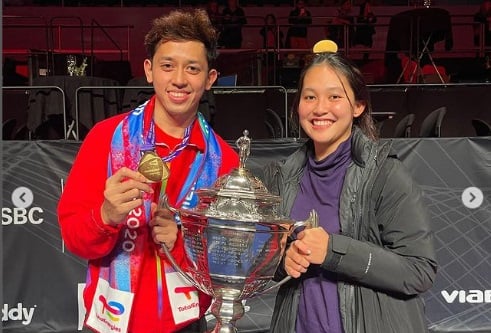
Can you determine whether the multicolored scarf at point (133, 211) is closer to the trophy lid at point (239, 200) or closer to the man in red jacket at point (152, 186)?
the man in red jacket at point (152, 186)

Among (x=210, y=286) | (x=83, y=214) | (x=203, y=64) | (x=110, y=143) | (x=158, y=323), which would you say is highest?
(x=203, y=64)

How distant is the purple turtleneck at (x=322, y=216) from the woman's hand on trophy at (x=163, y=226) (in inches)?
12.7

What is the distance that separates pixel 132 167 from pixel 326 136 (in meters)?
0.55

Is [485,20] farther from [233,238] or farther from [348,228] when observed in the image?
[233,238]

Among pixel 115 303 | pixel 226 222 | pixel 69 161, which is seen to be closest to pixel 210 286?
pixel 226 222

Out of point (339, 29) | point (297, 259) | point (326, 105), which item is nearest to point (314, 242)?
point (297, 259)

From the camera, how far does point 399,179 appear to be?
78.0 inches

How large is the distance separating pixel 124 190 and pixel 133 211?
0.28 meters

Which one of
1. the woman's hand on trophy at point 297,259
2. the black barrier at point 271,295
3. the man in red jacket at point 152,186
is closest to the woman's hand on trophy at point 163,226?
the man in red jacket at point 152,186

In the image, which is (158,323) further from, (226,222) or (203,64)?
(203,64)

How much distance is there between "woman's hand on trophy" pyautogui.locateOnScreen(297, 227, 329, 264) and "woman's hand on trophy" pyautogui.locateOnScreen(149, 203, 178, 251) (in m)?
0.37

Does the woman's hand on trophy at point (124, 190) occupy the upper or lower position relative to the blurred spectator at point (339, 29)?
lower

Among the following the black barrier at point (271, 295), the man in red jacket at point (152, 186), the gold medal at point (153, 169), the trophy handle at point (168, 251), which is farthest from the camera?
the black barrier at point (271, 295)

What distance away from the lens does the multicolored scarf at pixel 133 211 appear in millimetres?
2162
